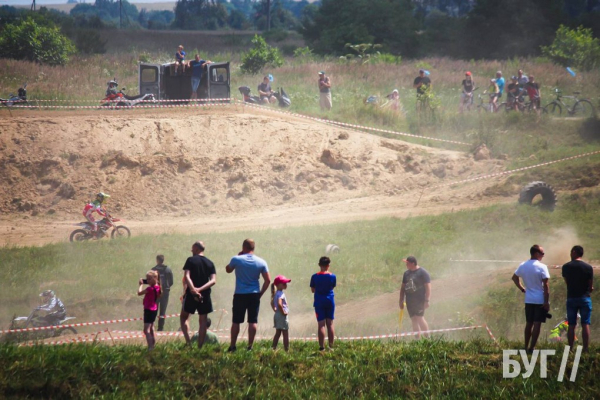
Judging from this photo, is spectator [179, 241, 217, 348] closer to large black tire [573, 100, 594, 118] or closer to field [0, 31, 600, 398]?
field [0, 31, 600, 398]

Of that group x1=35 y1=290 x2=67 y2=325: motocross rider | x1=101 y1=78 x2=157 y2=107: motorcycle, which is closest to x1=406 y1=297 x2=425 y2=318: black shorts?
x1=35 y1=290 x2=67 y2=325: motocross rider

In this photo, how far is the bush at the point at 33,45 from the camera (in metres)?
45.1

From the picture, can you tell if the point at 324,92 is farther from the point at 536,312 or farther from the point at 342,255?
the point at 536,312

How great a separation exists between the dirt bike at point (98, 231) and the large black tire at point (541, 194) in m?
12.2

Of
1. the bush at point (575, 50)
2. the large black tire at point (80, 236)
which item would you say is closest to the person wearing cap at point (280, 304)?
the large black tire at point (80, 236)

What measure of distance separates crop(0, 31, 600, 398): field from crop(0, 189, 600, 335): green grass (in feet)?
0.20

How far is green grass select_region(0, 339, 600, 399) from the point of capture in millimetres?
9922

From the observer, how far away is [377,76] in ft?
133

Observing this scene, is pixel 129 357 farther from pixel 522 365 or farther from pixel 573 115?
pixel 573 115

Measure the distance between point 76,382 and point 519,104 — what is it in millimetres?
25801

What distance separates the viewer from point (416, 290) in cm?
1371

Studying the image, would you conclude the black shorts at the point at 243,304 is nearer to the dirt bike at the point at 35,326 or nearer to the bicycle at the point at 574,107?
the dirt bike at the point at 35,326

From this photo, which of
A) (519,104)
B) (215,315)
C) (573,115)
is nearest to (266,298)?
(215,315)

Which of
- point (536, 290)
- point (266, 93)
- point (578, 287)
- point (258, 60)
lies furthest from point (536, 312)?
point (258, 60)
